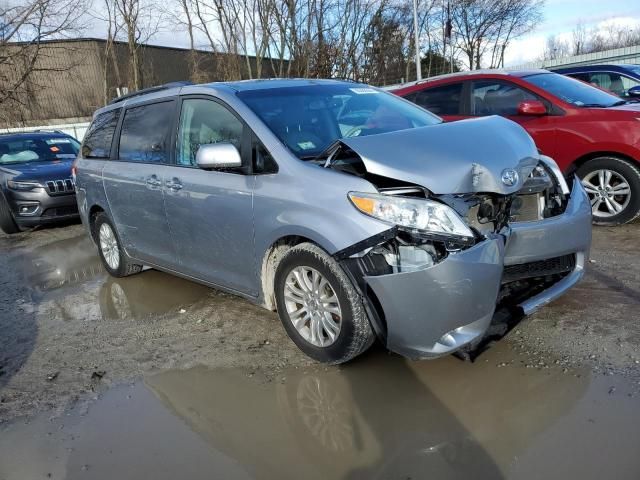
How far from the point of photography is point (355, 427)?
266 cm

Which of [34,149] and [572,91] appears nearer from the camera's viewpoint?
[572,91]

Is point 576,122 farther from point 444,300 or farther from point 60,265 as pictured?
point 60,265

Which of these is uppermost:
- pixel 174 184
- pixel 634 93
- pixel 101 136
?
pixel 634 93

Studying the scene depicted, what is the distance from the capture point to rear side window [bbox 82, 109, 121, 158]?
17.0 feet

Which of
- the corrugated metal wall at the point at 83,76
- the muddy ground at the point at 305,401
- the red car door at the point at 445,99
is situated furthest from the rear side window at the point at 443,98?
the corrugated metal wall at the point at 83,76

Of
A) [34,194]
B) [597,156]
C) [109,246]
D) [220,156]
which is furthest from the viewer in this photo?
[34,194]

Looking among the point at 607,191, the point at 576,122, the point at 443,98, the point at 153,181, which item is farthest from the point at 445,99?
the point at 153,181

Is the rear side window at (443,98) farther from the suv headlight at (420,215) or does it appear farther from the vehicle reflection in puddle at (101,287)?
the suv headlight at (420,215)

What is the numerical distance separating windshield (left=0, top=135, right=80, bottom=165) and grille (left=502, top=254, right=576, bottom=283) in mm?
8506

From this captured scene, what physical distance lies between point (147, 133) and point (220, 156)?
5.02 feet

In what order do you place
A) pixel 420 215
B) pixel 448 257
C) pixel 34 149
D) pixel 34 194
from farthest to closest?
pixel 34 149, pixel 34 194, pixel 420 215, pixel 448 257

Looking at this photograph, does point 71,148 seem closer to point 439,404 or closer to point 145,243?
point 145,243

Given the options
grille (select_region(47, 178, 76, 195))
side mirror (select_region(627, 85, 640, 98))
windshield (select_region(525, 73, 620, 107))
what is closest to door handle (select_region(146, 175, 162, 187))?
windshield (select_region(525, 73, 620, 107))

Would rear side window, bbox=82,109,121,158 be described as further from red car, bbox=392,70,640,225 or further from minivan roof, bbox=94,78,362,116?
red car, bbox=392,70,640,225
